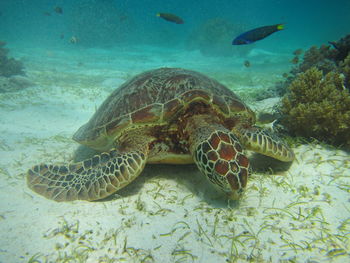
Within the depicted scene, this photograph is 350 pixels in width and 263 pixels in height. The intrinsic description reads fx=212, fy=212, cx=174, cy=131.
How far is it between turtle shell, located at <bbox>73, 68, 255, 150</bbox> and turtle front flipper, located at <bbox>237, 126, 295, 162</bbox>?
48 centimetres

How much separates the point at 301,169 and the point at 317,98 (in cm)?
162

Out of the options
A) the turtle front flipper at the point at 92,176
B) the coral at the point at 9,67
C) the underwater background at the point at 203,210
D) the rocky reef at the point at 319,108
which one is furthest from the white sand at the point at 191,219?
the coral at the point at 9,67

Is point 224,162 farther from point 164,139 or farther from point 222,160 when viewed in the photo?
point 164,139

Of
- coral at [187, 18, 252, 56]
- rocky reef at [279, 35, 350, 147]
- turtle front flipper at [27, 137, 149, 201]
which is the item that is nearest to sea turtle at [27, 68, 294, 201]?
turtle front flipper at [27, 137, 149, 201]

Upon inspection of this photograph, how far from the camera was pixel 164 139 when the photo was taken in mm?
3352

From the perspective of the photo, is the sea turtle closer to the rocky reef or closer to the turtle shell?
the turtle shell

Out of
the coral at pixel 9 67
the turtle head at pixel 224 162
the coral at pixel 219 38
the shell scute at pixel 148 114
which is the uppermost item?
the coral at pixel 219 38

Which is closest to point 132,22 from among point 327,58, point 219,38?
point 219,38

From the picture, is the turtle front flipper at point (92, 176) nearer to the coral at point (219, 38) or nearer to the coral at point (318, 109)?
the coral at point (318, 109)

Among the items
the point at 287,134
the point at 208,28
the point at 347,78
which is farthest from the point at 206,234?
the point at 208,28

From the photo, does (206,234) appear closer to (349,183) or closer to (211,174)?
(211,174)

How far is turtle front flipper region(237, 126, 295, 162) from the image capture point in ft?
9.93

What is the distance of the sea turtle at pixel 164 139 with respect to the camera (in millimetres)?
2596

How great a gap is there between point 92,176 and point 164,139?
3.85ft
